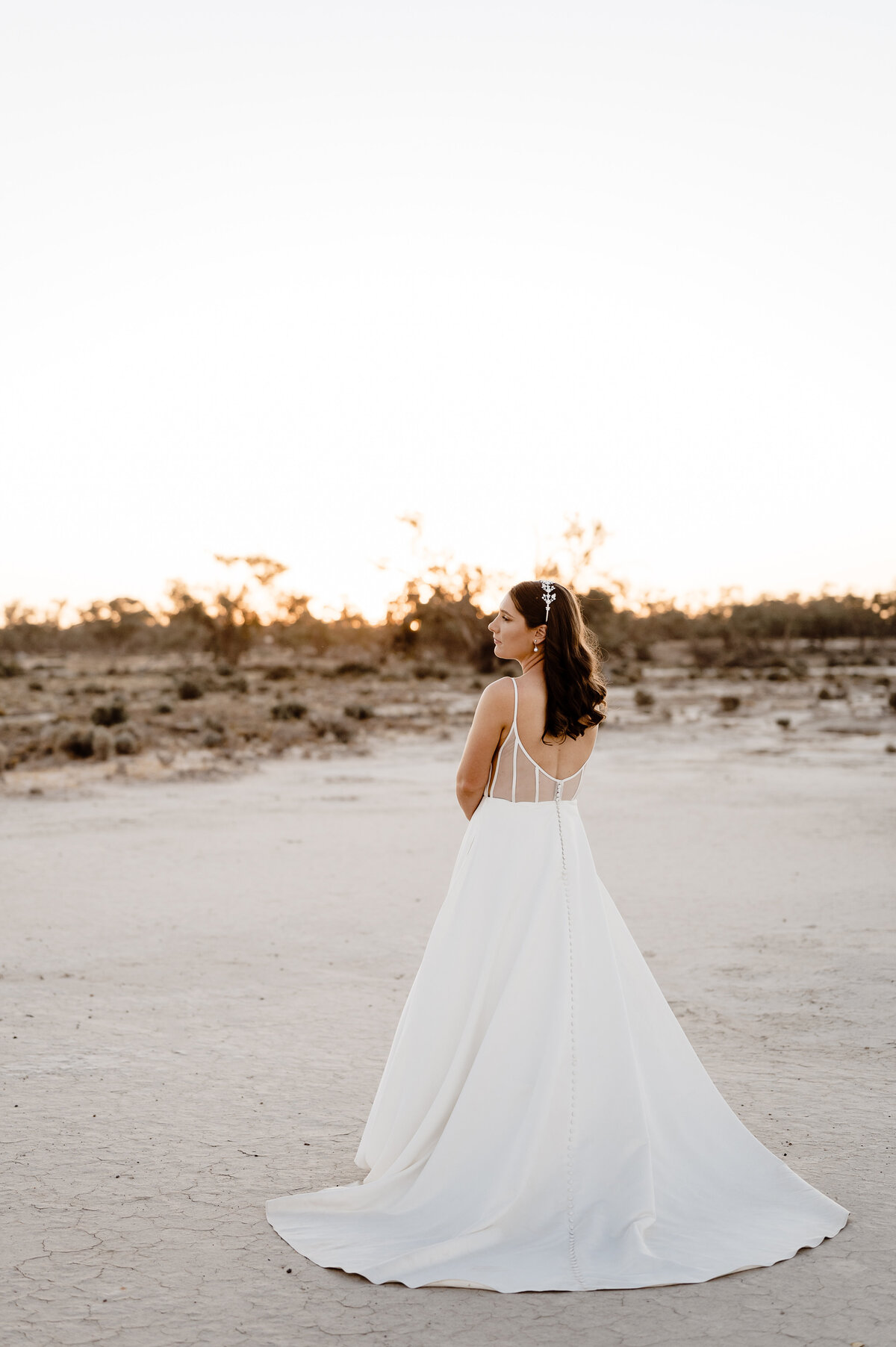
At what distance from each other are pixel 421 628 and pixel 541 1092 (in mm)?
47926

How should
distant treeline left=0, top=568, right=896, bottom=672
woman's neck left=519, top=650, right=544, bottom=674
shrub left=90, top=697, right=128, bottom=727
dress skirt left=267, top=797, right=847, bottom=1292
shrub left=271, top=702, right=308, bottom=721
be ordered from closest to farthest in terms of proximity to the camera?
dress skirt left=267, top=797, right=847, bottom=1292, woman's neck left=519, top=650, right=544, bottom=674, shrub left=90, top=697, right=128, bottom=727, shrub left=271, top=702, right=308, bottom=721, distant treeline left=0, top=568, right=896, bottom=672

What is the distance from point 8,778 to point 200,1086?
40.1ft

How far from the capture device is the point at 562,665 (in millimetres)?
3295

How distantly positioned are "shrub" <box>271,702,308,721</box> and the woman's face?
22.5 meters

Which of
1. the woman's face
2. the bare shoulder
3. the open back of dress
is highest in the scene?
the woman's face

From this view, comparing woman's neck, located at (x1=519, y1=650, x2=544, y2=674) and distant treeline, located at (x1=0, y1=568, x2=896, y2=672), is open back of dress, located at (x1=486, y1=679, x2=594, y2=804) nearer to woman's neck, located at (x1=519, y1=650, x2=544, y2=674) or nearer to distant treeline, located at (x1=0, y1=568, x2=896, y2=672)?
woman's neck, located at (x1=519, y1=650, x2=544, y2=674)

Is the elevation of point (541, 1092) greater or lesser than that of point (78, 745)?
greater

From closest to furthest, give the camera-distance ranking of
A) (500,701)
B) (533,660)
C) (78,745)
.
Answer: (500,701)
(533,660)
(78,745)

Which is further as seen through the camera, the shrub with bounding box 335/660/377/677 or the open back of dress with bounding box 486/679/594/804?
the shrub with bounding box 335/660/377/677

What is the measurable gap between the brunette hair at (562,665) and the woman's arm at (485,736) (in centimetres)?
13

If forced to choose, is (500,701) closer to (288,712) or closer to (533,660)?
(533,660)

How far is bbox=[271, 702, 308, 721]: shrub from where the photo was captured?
84.3 feet

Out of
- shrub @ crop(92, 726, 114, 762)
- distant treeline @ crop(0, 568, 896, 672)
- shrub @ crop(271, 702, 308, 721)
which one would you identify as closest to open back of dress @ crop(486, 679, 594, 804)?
shrub @ crop(92, 726, 114, 762)

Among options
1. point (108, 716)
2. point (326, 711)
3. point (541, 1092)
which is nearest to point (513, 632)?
point (541, 1092)
